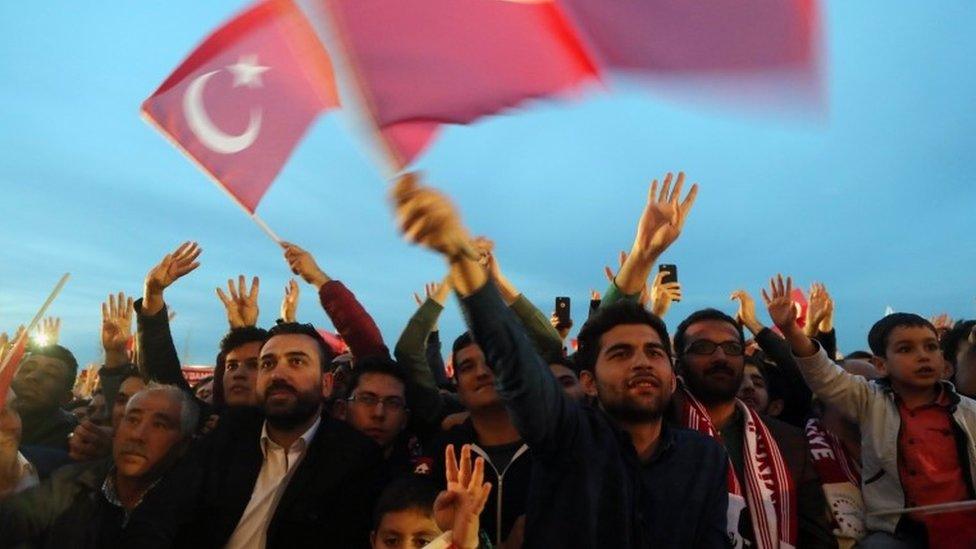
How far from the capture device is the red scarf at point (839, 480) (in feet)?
11.5

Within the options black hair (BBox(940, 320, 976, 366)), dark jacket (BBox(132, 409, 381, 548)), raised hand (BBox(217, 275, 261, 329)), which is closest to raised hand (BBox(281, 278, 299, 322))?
raised hand (BBox(217, 275, 261, 329))

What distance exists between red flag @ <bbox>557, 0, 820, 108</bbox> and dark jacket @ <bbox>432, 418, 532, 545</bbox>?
1.67m

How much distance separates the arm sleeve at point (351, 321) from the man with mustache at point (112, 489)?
1.21 meters

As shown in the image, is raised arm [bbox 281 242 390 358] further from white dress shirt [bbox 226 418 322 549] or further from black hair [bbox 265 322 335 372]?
white dress shirt [bbox 226 418 322 549]

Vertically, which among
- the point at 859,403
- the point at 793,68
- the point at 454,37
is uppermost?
the point at 454,37

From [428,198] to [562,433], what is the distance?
874 millimetres

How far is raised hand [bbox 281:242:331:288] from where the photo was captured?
486 centimetres

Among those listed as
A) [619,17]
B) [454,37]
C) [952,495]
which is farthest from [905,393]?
[454,37]

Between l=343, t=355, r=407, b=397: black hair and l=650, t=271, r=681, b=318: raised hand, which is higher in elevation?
l=650, t=271, r=681, b=318: raised hand

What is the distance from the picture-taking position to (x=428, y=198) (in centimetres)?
190

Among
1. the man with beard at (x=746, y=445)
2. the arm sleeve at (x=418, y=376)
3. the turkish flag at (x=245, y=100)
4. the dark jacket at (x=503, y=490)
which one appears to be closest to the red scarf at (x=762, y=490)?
the man with beard at (x=746, y=445)

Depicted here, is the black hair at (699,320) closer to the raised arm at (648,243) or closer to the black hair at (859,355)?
the raised arm at (648,243)

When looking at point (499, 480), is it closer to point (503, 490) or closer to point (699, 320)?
point (503, 490)

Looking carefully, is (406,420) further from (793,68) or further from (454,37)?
(793,68)
